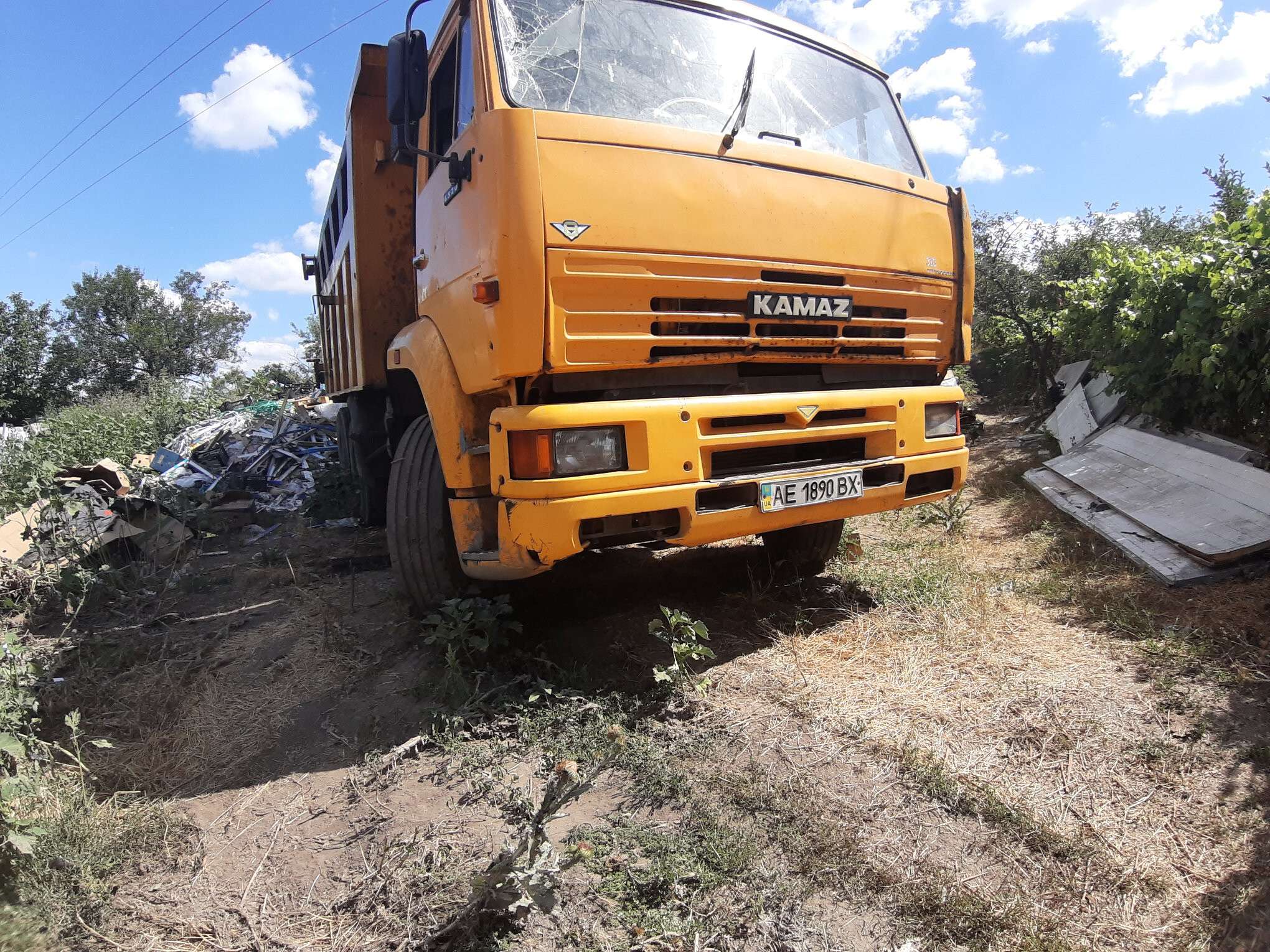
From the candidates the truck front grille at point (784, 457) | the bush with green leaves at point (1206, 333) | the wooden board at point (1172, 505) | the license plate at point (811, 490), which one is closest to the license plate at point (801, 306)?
the truck front grille at point (784, 457)

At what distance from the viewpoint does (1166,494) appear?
185 inches

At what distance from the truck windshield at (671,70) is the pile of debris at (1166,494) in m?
2.64

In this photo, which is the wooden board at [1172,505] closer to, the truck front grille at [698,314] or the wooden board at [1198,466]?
the wooden board at [1198,466]

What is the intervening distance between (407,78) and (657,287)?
4.92ft

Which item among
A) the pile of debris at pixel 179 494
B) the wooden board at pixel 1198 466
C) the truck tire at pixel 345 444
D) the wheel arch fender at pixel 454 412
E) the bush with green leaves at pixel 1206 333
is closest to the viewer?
the wheel arch fender at pixel 454 412

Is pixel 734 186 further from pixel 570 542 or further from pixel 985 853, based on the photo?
pixel 985 853

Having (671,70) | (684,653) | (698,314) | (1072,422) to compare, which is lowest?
(684,653)

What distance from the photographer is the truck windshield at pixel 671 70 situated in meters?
2.90

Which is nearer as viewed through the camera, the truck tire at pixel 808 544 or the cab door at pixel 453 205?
the cab door at pixel 453 205

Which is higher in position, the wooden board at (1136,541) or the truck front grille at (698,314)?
the truck front grille at (698,314)

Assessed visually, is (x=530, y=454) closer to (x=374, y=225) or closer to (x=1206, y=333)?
(x=374, y=225)

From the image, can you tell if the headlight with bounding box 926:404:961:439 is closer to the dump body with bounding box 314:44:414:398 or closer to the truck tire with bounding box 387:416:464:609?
the truck tire with bounding box 387:416:464:609

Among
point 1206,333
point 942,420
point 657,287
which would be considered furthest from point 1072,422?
point 657,287

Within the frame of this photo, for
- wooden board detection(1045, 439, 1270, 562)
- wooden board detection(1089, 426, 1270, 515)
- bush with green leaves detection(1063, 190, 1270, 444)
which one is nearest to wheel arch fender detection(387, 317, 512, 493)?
wooden board detection(1045, 439, 1270, 562)
